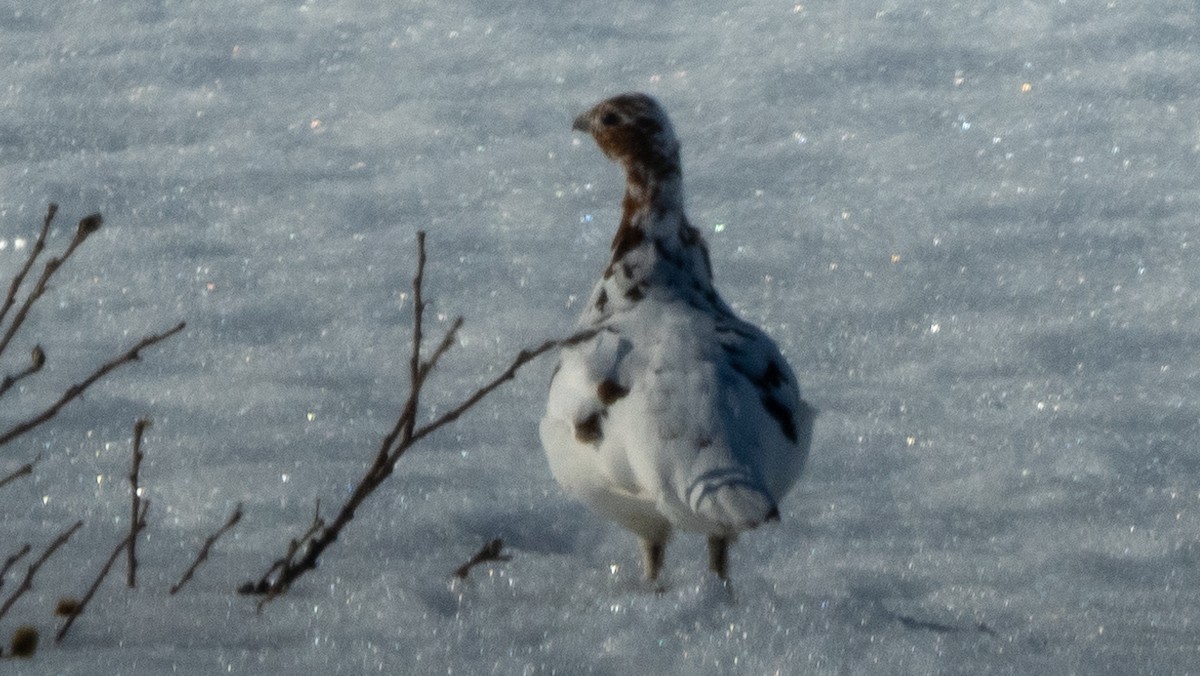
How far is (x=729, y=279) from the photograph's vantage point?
18.9 ft

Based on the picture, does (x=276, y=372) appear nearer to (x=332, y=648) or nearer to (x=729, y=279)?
(x=729, y=279)

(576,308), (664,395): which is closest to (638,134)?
(664,395)

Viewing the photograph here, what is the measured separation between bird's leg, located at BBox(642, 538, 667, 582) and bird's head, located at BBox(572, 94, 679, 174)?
862 millimetres

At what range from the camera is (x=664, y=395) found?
3135 mm

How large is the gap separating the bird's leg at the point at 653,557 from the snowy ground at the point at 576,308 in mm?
80

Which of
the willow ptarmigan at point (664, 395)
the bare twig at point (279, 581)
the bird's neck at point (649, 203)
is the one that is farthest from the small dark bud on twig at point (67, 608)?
the bird's neck at point (649, 203)

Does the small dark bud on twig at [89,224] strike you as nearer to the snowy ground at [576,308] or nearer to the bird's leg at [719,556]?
the snowy ground at [576,308]

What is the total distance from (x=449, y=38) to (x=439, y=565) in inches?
167

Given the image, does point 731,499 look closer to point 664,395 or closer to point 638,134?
point 664,395

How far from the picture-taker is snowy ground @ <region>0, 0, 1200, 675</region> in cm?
301

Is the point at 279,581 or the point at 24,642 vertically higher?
the point at 24,642

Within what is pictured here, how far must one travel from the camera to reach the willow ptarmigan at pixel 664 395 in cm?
300

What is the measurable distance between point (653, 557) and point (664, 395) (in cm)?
60

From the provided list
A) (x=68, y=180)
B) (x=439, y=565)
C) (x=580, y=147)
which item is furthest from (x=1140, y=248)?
(x=68, y=180)
